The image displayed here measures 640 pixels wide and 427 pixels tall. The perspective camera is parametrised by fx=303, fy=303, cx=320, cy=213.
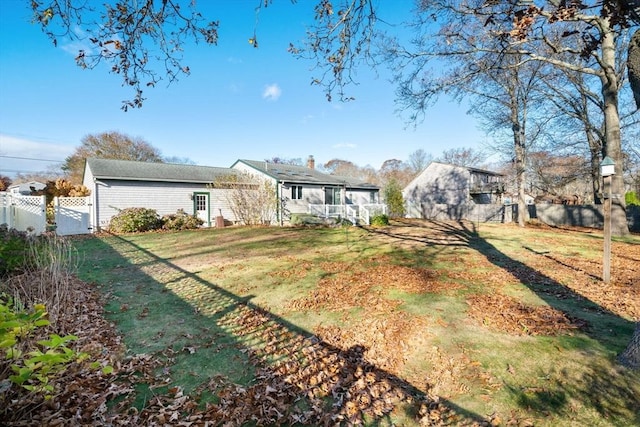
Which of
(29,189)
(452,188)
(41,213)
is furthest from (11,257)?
(452,188)

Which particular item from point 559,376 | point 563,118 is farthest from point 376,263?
point 563,118

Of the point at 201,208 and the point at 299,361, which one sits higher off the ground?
the point at 201,208

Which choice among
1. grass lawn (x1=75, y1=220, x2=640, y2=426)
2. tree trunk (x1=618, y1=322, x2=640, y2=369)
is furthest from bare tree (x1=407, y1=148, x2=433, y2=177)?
tree trunk (x1=618, y1=322, x2=640, y2=369)

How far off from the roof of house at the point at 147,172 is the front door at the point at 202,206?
0.97 meters

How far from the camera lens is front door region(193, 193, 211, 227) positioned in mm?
18967

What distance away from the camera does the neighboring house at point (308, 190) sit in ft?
65.6

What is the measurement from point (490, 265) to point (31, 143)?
160 ft

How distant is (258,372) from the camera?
3.50 metres

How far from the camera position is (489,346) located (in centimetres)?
383

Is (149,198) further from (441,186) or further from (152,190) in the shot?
(441,186)

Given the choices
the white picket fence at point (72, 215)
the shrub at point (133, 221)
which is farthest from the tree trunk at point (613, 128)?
the white picket fence at point (72, 215)

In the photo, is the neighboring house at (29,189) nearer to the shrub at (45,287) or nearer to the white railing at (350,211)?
the shrub at (45,287)

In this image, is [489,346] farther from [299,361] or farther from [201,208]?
[201,208]

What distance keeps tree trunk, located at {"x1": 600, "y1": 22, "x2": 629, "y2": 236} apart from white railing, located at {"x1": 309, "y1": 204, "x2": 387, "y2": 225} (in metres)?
11.3
